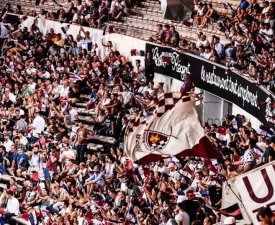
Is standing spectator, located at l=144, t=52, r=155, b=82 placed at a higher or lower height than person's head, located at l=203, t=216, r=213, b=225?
higher

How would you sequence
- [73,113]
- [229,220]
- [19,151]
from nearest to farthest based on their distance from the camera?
[229,220], [19,151], [73,113]

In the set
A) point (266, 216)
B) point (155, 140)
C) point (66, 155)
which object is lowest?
point (66, 155)

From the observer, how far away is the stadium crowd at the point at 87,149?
23.3 metres

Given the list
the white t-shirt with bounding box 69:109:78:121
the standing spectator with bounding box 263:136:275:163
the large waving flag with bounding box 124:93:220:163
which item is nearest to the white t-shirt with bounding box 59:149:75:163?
the white t-shirt with bounding box 69:109:78:121

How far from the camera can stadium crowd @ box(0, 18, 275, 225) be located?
2327cm

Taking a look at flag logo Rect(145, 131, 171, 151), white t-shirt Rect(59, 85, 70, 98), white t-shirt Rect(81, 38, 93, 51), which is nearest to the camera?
flag logo Rect(145, 131, 171, 151)

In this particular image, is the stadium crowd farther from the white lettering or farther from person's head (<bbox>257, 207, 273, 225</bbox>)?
person's head (<bbox>257, 207, 273, 225</bbox>)

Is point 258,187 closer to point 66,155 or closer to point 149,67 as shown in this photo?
point 66,155

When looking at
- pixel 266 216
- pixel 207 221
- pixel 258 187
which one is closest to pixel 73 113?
pixel 207 221

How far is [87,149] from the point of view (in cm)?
3161

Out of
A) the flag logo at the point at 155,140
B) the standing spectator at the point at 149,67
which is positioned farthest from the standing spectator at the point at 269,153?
the standing spectator at the point at 149,67

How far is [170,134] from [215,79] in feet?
33.6

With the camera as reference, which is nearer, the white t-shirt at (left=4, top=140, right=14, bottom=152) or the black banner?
the black banner

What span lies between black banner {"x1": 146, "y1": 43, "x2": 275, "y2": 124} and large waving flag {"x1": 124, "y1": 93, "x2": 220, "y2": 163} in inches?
202
